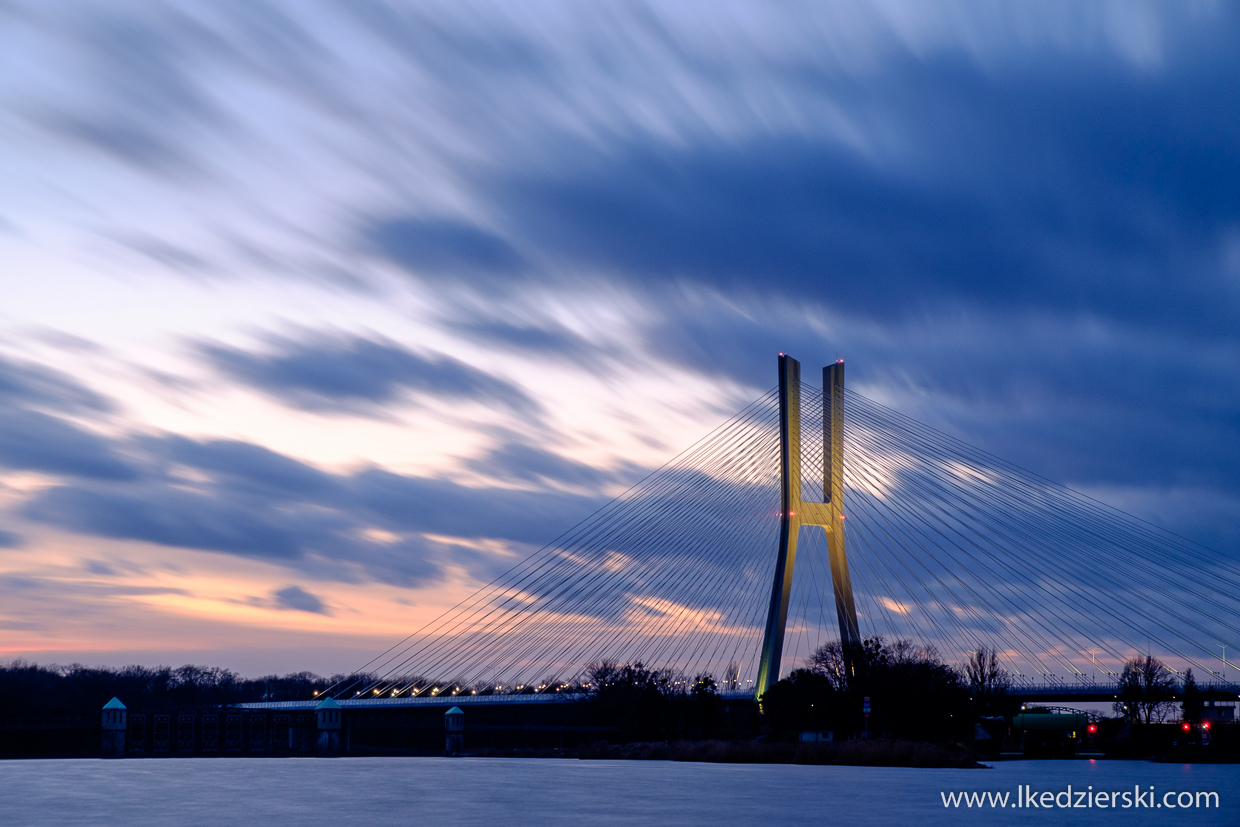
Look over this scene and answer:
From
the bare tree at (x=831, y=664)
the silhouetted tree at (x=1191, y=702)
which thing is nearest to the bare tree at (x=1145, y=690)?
the silhouetted tree at (x=1191, y=702)

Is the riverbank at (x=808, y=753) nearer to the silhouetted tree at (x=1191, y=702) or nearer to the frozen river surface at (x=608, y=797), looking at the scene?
the frozen river surface at (x=608, y=797)

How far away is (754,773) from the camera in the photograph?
170 feet

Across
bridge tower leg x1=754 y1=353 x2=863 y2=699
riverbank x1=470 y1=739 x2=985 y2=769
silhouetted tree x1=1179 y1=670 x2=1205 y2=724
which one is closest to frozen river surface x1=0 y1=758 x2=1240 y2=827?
riverbank x1=470 y1=739 x2=985 y2=769

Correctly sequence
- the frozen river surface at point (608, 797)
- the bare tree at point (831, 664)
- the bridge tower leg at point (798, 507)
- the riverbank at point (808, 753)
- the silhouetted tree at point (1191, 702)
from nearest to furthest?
1. the frozen river surface at point (608, 797)
2. the riverbank at point (808, 753)
3. the bridge tower leg at point (798, 507)
4. the bare tree at point (831, 664)
5. the silhouetted tree at point (1191, 702)

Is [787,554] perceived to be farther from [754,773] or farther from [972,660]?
[972,660]

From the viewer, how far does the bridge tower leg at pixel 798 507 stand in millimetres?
65625

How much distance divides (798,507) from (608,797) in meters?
33.1

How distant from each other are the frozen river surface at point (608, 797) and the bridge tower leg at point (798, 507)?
11126 mm

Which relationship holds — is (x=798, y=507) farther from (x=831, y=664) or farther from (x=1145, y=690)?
(x=1145, y=690)

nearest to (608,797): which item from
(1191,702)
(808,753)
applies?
(808,753)

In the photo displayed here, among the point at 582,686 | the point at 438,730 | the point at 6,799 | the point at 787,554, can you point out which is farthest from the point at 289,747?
the point at 6,799

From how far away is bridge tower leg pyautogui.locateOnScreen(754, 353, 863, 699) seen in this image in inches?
2584

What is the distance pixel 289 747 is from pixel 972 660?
69747 mm

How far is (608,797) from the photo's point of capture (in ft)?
121
